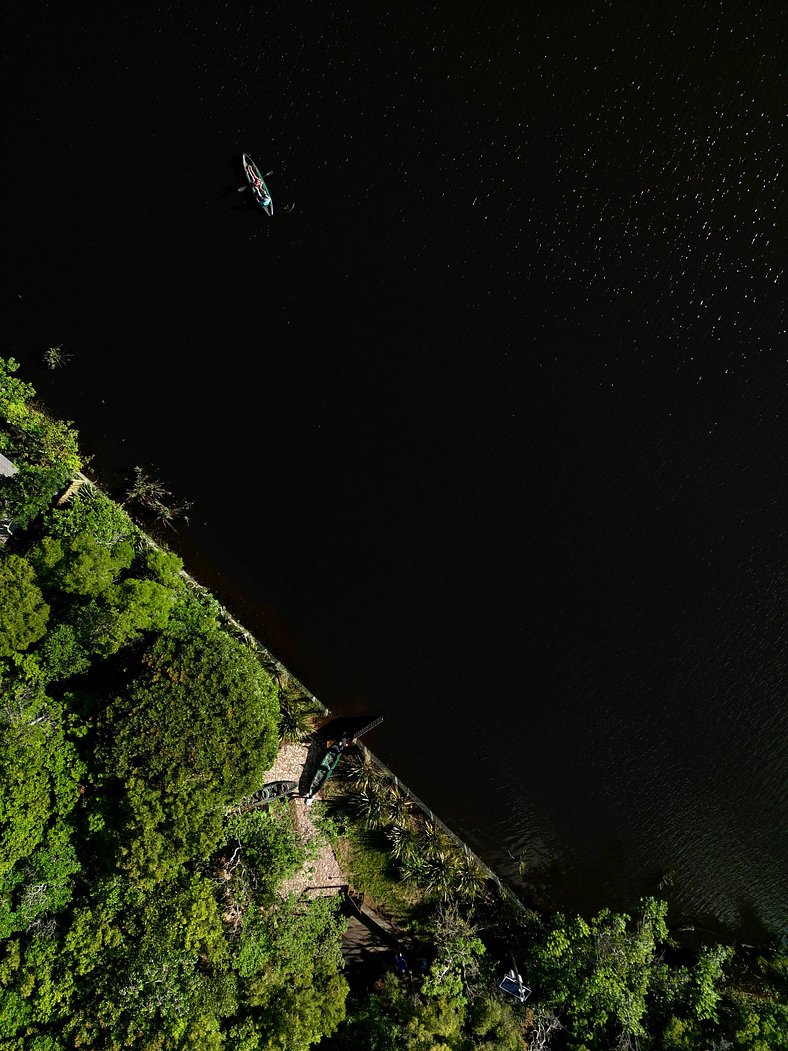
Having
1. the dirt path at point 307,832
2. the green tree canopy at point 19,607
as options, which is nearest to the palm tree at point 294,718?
the dirt path at point 307,832

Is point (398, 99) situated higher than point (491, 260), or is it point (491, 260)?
point (398, 99)

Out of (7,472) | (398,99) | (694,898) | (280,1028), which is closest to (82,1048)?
(280,1028)

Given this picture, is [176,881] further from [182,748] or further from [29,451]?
[29,451]

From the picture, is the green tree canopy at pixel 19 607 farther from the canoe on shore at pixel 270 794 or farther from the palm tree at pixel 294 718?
the canoe on shore at pixel 270 794

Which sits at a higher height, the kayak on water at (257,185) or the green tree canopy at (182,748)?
the kayak on water at (257,185)

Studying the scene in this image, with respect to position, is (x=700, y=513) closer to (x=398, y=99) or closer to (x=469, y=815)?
(x=469, y=815)

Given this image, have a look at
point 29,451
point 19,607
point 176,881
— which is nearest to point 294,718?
point 176,881

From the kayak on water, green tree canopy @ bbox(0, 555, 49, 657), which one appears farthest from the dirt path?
the kayak on water
